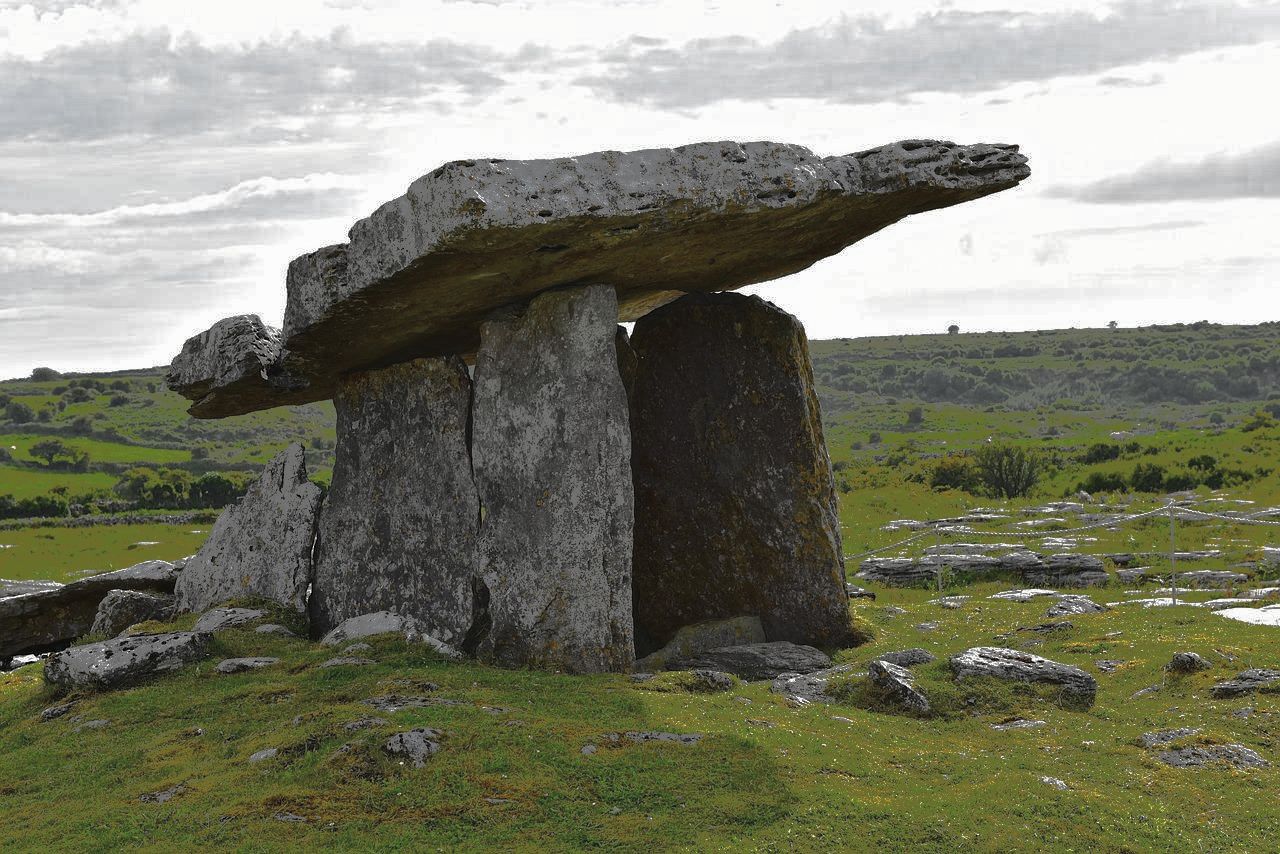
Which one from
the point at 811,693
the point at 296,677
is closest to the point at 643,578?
the point at 811,693

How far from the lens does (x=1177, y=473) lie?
3725 centimetres

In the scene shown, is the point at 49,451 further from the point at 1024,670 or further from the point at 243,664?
the point at 1024,670

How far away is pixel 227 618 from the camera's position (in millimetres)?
15797

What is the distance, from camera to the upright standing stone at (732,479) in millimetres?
16359

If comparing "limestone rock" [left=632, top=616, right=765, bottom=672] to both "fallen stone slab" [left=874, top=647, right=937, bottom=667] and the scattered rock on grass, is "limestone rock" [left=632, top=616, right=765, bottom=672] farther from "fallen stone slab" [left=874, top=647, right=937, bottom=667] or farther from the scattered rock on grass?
the scattered rock on grass

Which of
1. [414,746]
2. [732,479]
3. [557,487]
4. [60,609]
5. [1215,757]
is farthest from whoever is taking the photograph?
[60,609]

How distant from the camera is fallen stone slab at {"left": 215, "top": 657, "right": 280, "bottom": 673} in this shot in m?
13.5

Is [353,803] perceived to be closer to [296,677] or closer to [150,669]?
[296,677]

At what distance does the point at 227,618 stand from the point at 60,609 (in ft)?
16.1

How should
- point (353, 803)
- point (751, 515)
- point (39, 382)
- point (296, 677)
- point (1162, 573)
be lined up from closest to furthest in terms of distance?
point (353, 803)
point (296, 677)
point (751, 515)
point (1162, 573)
point (39, 382)

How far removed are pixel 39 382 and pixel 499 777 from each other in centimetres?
13037

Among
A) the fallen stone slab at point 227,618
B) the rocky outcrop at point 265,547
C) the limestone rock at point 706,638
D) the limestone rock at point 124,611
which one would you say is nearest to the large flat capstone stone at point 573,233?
the rocky outcrop at point 265,547

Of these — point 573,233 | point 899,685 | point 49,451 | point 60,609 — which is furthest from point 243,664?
point 49,451

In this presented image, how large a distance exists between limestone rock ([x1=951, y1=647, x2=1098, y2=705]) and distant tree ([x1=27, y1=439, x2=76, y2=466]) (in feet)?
239
